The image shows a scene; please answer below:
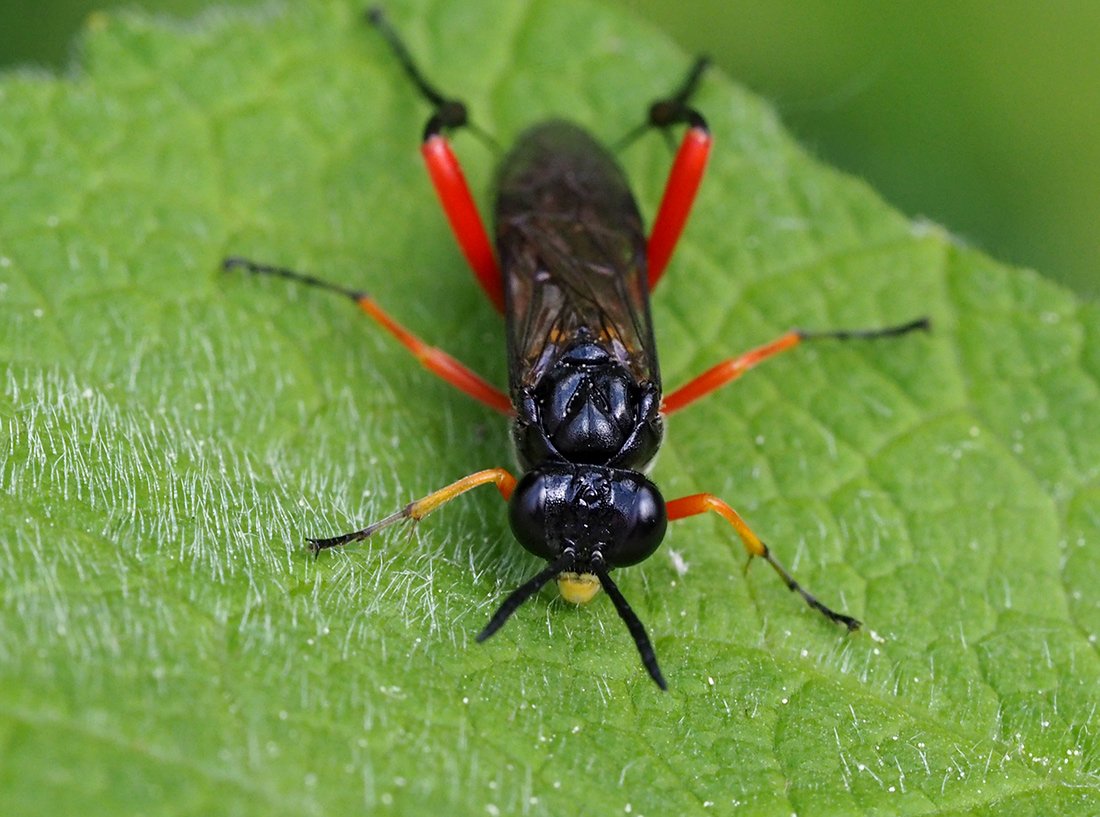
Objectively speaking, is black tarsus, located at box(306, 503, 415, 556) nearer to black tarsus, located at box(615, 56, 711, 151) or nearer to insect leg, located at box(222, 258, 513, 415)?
insect leg, located at box(222, 258, 513, 415)

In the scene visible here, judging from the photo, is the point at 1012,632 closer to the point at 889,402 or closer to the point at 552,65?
the point at 889,402

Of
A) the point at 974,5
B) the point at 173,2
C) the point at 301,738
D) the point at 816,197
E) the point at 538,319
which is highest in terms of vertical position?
the point at 974,5

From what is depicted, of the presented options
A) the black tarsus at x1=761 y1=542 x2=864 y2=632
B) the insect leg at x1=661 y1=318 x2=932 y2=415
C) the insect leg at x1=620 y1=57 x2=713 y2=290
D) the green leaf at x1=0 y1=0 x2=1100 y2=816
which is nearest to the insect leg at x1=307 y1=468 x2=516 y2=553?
the green leaf at x1=0 y1=0 x2=1100 y2=816

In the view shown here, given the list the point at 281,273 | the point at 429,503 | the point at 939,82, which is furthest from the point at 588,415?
the point at 939,82

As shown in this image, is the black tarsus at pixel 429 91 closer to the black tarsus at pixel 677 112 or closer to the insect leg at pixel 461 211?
the insect leg at pixel 461 211

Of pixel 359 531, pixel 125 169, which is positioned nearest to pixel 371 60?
pixel 125 169

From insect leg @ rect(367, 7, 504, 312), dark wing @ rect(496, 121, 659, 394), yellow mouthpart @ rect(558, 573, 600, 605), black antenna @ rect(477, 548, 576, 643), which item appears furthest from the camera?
insect leg @ rect(367, 7, 504, 312)

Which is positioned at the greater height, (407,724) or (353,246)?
(353,246)

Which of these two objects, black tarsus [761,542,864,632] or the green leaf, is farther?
black tarsus [761,542,864,632]
